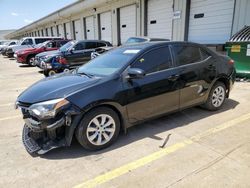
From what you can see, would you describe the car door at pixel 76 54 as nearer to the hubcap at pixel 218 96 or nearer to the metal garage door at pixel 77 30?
the hubcap at pixel 218 96

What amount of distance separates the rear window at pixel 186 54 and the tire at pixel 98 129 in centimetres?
167

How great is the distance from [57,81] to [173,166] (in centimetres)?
221

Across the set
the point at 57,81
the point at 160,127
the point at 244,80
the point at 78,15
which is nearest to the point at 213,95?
the point at 160,127

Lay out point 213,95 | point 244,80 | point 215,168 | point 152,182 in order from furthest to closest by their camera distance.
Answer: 1. point 244,80
2. point 213,95
3. point 215,168
4. point 152,182

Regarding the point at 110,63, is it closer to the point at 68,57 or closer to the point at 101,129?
the point at 101,129

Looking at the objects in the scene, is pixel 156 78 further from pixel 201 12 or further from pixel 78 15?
pixel 78 15

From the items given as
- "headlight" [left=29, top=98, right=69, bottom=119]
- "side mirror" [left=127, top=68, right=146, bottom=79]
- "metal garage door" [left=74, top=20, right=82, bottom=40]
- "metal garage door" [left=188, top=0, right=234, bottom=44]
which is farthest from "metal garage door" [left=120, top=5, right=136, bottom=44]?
"headlight" [left=29, top=98, right=69, bottom=119]

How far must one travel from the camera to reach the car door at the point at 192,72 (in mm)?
3938

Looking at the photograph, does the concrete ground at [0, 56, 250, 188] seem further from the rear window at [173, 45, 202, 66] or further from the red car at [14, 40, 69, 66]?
the red car at [14, 40, 69, 66]

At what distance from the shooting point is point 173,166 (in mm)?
2770

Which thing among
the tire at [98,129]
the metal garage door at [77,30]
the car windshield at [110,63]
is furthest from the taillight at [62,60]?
the metal garage door at [77,30]

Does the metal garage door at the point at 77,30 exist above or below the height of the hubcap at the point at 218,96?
above

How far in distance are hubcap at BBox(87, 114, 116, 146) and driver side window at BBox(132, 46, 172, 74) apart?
38.5 inches

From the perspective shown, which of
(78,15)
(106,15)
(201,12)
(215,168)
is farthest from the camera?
(78,15)
